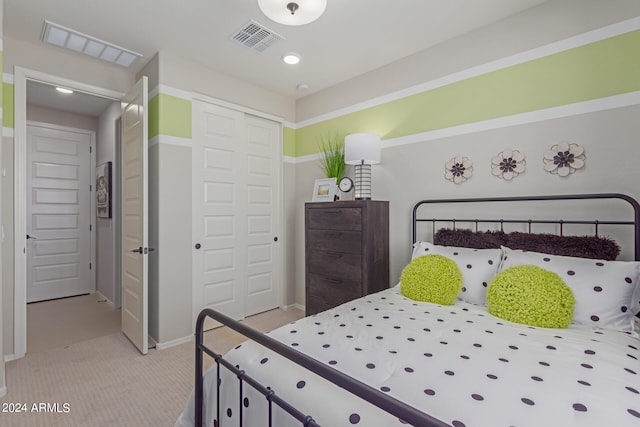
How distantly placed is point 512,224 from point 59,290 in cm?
549

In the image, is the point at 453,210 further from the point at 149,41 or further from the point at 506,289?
the point at 149,41

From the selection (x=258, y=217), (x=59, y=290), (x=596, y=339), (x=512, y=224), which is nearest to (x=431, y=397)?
(x=596, y=339)

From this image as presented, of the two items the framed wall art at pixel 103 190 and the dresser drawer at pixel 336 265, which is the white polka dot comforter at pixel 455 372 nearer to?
the dresser drawer at pixel 336 265

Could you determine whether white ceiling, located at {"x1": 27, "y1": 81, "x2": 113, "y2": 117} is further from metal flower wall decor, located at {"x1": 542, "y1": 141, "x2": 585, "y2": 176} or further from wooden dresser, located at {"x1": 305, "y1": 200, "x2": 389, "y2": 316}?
metal flower wall decor, located at {"x1": 542, "y1": 141, "x2": 585, "y2": 176}

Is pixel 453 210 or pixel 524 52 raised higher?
pixel 524 52

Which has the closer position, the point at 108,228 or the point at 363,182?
the point at 363,182

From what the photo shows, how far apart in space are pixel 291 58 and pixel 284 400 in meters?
2.72

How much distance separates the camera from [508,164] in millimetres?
2230

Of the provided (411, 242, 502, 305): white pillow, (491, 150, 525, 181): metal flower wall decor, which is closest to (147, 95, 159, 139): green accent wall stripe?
(411, 242, 502, 305): white pillow

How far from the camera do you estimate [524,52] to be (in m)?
2.17


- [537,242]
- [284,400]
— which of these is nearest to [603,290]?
[537,242]

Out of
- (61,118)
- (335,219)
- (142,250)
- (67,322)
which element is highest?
(61,118)

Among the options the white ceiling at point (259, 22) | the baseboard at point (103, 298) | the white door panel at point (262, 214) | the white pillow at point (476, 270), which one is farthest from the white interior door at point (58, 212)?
the white pillow at point (476, 270)

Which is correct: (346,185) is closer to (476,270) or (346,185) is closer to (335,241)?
(335,241)
